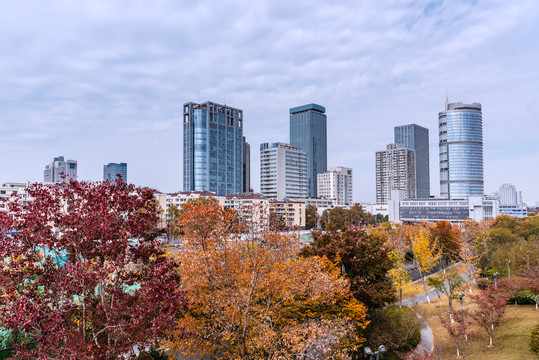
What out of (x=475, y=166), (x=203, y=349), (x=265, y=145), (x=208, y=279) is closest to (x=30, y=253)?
(x=208, y=279)

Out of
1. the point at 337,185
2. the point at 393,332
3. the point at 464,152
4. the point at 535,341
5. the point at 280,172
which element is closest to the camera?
the point at 535,341

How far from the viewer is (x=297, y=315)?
17.3 m

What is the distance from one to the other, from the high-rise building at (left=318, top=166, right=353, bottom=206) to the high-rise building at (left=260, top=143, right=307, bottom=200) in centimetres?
3205

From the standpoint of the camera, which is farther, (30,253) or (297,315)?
(297,315)

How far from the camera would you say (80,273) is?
8258 mm

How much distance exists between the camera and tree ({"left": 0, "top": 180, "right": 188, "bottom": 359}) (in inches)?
320

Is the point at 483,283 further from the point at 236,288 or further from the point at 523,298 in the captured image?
the point at 236,288

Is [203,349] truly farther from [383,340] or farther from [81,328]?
[383,340]

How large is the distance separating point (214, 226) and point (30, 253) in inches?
245

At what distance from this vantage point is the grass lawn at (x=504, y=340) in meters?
17.3

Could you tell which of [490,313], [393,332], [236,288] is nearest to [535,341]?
[490,313]

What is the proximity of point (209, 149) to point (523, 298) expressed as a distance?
12265cm

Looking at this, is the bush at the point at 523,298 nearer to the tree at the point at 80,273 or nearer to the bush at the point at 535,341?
the bush at the point at 535,341

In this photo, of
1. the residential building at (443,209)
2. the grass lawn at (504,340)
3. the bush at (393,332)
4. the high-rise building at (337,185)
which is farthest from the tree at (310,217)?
the bush at (393,332)
